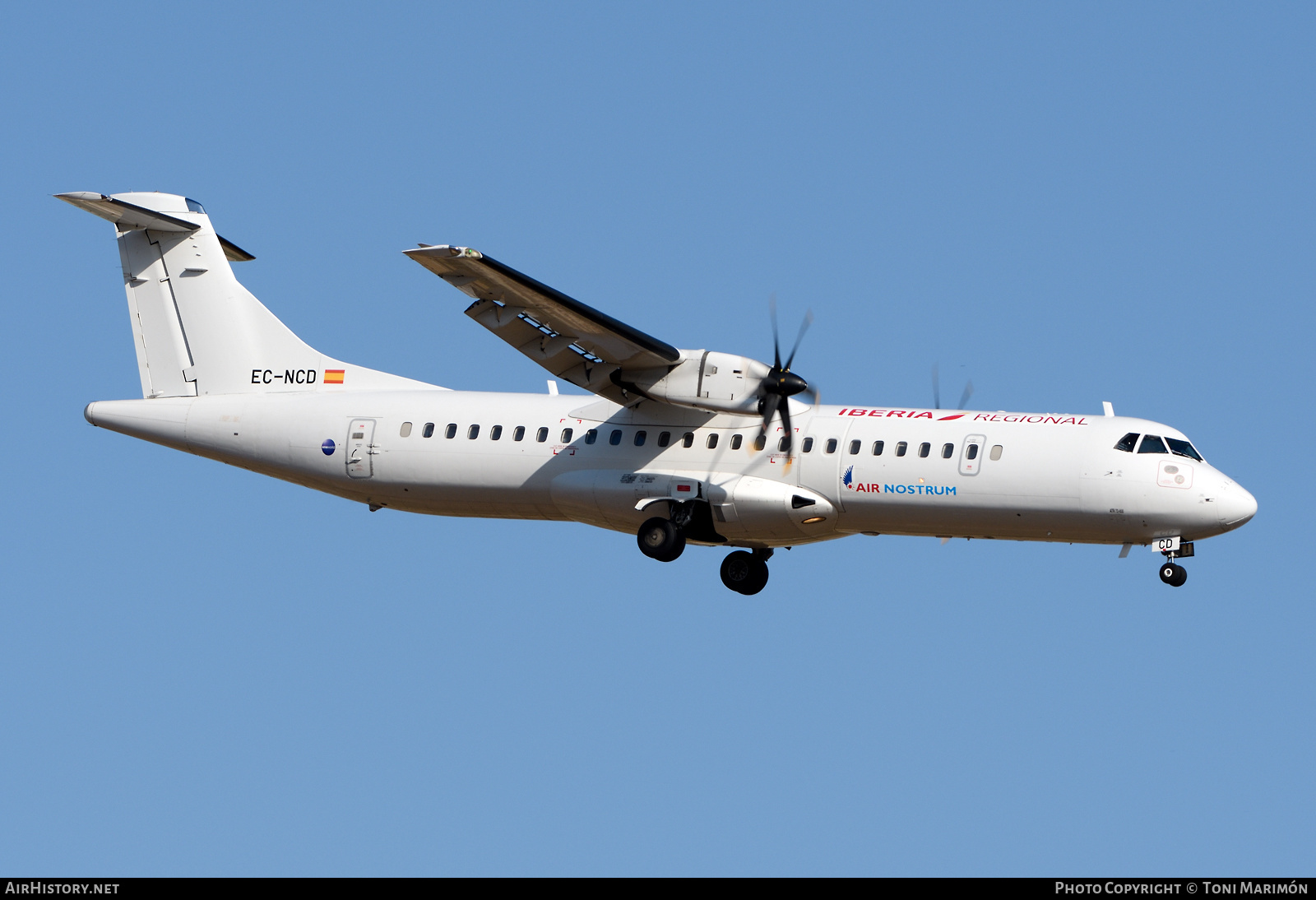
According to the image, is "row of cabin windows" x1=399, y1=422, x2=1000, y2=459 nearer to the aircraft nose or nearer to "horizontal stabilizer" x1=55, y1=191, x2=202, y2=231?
the aircraft nose

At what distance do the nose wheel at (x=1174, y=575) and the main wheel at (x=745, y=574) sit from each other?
629 centimetres

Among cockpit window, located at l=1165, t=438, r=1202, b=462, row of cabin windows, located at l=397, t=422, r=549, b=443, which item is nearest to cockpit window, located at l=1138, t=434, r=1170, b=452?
cockpit window, located at l=1165, t=438, r=1202, b=462

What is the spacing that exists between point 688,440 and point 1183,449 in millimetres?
6983

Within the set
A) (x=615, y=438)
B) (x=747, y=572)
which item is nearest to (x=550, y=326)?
(x=615, y=438)

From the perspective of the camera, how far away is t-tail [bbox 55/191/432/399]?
2745 centimetres

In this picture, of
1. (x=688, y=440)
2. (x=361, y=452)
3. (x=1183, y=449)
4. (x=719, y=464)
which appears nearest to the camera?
(x=1183, y=449)

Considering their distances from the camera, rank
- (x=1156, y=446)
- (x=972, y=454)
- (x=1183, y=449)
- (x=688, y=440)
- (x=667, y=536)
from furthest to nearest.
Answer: (x=688, y=440)
(x=667, y=536)
(x=972, y=454)
(x=1183, y=449)
(x=1156, y=446)

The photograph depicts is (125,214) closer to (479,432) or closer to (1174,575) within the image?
(479,432)

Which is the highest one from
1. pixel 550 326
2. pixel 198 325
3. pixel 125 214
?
pixel 125 214

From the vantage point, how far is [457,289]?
23.3m

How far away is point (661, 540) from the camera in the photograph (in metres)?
24.6

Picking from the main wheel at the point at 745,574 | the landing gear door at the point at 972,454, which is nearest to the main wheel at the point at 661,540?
the main wheel at the point at 745,574

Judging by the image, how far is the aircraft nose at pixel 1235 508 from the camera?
22.5m

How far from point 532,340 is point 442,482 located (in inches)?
116
